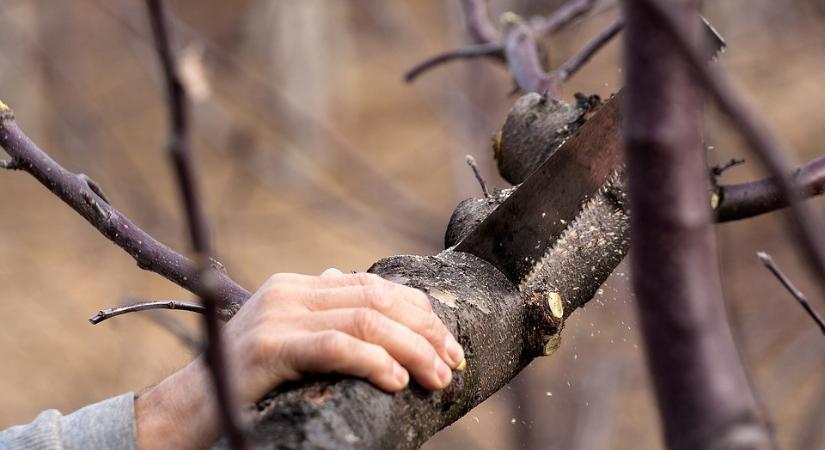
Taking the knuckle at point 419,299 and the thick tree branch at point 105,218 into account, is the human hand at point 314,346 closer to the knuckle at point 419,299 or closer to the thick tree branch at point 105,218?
the knuckle at point 419,299

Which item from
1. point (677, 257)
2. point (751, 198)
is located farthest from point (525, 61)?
point (677, 257)

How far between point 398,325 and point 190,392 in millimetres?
208

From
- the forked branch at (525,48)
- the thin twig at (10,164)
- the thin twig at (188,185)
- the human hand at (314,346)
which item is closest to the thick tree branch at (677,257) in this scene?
the thin twig at (188,185)

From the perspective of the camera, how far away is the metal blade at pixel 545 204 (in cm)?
89

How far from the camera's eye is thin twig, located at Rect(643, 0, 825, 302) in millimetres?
360

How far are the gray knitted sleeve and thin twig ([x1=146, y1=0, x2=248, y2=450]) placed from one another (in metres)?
0.52

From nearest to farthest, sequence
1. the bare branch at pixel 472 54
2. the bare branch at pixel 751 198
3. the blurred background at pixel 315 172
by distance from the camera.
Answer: the bare branch at pixel 751 198 < the bare branch at pixel 472 54 < the blurred background at pixel 315 172

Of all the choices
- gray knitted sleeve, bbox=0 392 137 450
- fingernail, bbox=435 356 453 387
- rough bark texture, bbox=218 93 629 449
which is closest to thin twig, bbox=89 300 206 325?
gray knitted sleeve, bbox=0 392 137 450

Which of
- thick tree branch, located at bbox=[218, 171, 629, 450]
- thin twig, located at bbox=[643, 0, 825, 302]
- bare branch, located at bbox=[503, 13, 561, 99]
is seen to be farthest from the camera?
bare branch, located at bbox=[503, 13, 561, 99]

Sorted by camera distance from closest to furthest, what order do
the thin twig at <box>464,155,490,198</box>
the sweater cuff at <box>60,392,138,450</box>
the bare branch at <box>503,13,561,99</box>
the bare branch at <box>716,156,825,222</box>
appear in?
the sweater cuff at <box>60,392,138,450</box> → the bare branch at <box>716,156,825,222</box> → the thin twig at <box>464,155,490,198</box> → the bare branch at <box>503,13,561,99</box>

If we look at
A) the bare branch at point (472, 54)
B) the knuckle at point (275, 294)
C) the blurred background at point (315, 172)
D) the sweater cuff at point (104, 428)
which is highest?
the blurred background at point (315, 172)

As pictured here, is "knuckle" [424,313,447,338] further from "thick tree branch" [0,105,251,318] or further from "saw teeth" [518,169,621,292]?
"thick tree branch" [0,105,251,318]

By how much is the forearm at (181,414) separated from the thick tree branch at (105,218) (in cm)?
22

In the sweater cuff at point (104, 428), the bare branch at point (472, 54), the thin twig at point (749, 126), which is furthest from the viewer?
the bare branch at point (472, 54)
